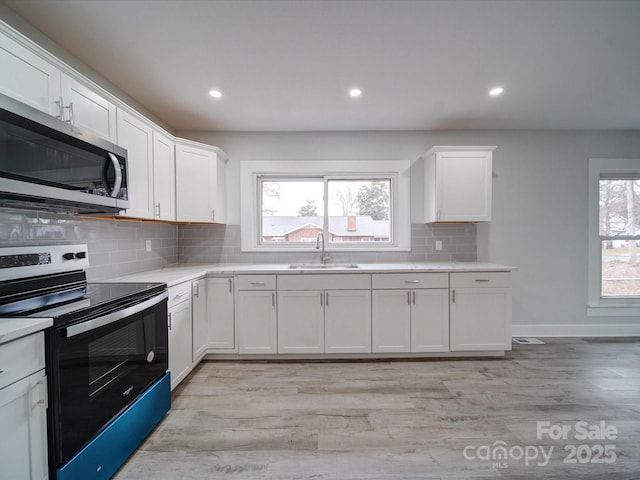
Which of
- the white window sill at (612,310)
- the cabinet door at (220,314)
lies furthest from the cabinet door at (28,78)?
the white window sill at (612,310)

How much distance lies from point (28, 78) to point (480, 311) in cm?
360

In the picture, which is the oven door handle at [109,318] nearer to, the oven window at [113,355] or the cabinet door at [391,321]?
the oven window at [113,355]

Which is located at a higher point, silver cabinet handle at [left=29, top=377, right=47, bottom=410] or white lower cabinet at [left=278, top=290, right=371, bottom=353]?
silver cabinet handle at [left=29, top=377, right=47, bottom=410]

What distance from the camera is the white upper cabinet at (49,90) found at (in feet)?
3.93

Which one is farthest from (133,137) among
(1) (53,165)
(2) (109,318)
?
(2) (109,318)

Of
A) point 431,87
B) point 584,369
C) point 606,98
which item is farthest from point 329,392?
point 606,98

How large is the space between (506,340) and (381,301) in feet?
4.27

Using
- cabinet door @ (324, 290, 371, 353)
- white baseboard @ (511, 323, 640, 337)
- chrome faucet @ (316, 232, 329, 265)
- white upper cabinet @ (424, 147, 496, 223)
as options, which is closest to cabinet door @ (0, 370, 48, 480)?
cabinet door @ (324, 290, 371, 353)

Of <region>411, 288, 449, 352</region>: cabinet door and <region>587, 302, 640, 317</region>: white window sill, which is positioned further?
<region>587, 302, 640, 317</region>: white window sill

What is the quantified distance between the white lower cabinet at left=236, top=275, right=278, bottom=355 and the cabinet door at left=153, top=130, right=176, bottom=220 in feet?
3.00

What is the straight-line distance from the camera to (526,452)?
1.52 meters

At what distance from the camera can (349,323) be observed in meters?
2.57

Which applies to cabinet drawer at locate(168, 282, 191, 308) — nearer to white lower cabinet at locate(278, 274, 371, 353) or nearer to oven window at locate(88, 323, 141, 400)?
oven window at locate(88, 323, 141, 400)

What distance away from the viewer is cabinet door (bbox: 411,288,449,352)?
2.58 metres
